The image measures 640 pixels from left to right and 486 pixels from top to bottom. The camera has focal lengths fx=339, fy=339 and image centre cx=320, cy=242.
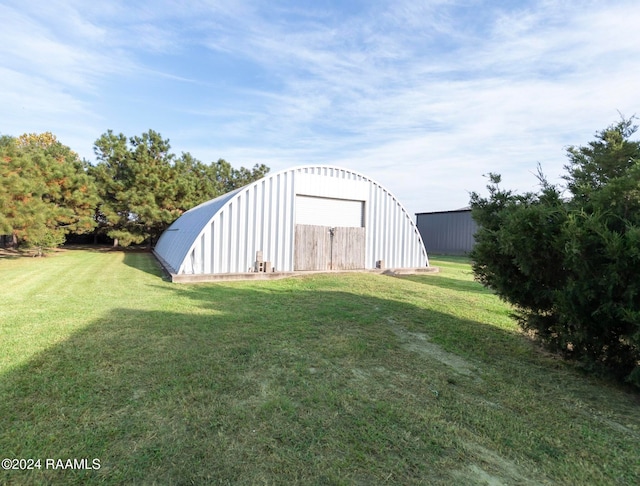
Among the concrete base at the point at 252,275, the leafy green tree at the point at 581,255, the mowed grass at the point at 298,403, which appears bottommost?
the mowed grass at the point at 298,403

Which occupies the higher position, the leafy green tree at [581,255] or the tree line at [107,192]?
the tree line at [107,192]

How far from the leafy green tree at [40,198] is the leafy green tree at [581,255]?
18.7m

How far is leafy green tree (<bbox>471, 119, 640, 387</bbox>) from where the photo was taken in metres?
3.24

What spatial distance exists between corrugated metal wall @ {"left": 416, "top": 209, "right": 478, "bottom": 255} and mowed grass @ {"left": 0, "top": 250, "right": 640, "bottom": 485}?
22199 millimetres

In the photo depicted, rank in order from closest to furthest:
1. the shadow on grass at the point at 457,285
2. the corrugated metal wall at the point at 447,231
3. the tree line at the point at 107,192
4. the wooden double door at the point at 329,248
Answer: the shadow on grass at the point at 457,285 < the wooden double door at the point at 329,248 < the tree line at the point at 107,192 < the corrugated metal wall at the point at 447,231

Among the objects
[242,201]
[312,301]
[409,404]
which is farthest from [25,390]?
[242,201]

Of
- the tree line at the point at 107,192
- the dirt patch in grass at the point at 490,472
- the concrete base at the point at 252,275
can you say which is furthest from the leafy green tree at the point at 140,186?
the dirt patch in grass at the point at 490,472

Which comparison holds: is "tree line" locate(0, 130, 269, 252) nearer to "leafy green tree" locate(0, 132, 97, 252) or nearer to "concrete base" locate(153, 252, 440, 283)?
"leafy green tree" locate(0, 132, 97, 252)

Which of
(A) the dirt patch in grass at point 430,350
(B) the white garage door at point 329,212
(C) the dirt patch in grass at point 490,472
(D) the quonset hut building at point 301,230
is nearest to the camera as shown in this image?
(C) the dirt patch in grass at point 490,472

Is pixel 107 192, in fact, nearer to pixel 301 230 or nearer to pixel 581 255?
pixel 301 230

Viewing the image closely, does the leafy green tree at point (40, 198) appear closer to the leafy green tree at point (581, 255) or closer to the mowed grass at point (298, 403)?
the mowed grass at point (298, 403)

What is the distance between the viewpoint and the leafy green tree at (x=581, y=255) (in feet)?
10.6

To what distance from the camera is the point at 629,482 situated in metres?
2.23

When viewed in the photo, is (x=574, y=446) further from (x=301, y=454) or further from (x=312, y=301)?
(x=312, y=301)
